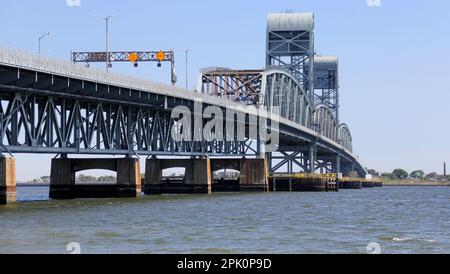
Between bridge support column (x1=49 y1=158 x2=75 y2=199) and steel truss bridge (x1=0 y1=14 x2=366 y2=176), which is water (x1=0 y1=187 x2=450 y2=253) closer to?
steel truss bridge (x1=0 y1=14 x2=366 y2=176)

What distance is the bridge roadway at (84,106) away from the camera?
3090 inches

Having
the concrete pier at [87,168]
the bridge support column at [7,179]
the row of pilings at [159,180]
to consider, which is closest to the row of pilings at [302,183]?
the row of pilings at [159,180]

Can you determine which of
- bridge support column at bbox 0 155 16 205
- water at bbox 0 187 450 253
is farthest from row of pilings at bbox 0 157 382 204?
water at bbox 0 187 450 253

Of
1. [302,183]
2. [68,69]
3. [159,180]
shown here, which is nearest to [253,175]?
[159,180]

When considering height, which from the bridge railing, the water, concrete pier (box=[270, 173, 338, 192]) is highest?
the bridge railing

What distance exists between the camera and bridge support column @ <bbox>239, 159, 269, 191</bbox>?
147 meters

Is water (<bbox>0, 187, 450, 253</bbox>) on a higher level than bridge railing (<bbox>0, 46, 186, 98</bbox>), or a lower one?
lower

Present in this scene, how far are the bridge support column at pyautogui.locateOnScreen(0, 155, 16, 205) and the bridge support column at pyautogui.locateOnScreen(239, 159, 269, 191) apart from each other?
7260 cm

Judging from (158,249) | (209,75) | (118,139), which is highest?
(209,75)

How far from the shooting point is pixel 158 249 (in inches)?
1553
